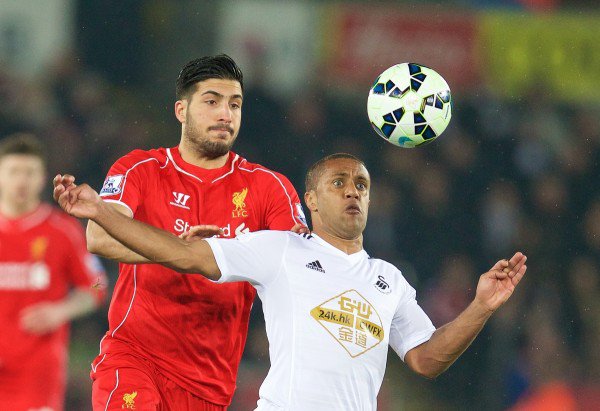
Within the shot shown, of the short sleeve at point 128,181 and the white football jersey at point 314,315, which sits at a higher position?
the short sleeve at point 128,181

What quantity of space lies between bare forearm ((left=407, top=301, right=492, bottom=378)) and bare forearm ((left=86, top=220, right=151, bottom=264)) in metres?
1.45

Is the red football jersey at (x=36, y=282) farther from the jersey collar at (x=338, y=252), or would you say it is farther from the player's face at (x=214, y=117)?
the jersey collar at (x=338, y=252)

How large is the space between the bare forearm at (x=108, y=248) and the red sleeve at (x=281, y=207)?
2.97ft

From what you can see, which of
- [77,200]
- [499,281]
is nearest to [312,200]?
[499,281]

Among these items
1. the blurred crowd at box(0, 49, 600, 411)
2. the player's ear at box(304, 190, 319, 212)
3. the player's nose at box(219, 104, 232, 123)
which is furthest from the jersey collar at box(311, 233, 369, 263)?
the blurred crowd at box(0, 49, 600, 411)

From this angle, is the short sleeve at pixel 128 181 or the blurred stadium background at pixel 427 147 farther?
the blurred stadium background at pixel 427 147

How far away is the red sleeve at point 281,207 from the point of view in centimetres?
558

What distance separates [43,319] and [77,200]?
346 cm

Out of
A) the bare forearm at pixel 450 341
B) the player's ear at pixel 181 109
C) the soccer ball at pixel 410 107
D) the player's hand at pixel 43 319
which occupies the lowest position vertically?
the player's hand at pixel 43 319

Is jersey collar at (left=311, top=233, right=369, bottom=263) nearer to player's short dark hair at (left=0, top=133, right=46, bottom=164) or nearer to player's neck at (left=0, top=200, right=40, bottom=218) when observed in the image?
player's short dark hair at (left=0, top=133, right=46, bottom=164)

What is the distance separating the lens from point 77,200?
4199 millimetres

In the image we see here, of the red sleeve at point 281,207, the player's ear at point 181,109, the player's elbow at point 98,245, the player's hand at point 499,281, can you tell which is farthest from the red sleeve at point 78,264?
the player's hand at point 499,281

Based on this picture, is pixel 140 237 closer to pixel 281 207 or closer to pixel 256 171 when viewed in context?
pixel 281 207

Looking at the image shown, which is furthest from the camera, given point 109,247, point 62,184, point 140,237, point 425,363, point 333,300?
point 425,363
